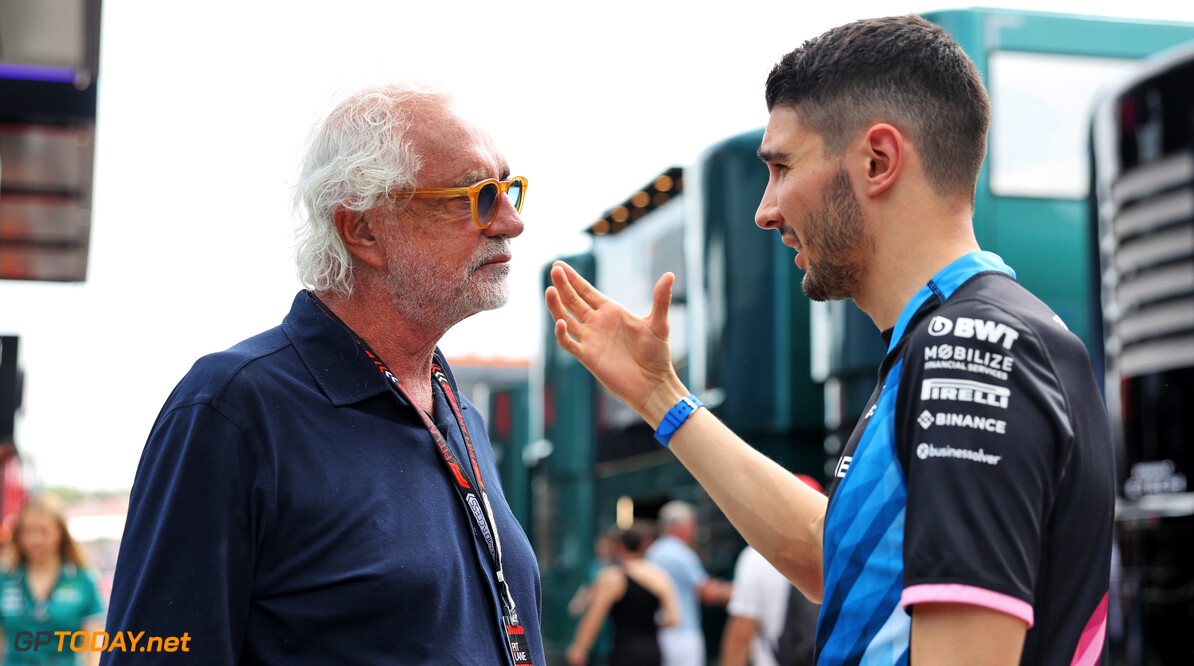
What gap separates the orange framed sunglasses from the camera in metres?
2.23

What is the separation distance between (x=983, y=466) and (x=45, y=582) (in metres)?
5.51

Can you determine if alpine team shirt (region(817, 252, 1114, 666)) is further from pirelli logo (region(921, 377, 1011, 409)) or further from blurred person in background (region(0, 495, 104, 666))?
blurred person in background (region(0, 495, 104, 666))

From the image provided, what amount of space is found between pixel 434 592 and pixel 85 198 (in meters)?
6.84

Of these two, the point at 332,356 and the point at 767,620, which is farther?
the point at 767,620

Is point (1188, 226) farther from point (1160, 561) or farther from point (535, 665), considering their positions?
point (535, 665)

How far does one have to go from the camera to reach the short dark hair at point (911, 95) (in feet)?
6.14

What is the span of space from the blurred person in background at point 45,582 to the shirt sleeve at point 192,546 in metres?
3.78

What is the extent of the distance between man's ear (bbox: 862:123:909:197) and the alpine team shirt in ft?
0.63

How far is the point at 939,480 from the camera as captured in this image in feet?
4.85

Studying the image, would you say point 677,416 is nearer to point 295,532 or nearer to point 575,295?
point 575,295

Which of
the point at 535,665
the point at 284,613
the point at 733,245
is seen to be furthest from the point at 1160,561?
the point at 733,245

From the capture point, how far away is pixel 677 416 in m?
2.43

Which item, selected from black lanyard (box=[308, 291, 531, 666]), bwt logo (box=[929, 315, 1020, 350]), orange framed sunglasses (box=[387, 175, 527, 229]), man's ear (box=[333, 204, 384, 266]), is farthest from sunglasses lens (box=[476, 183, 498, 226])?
bwt logo (box=[929, 315, 1020, 350])

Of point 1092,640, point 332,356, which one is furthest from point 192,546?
point 1092,640
